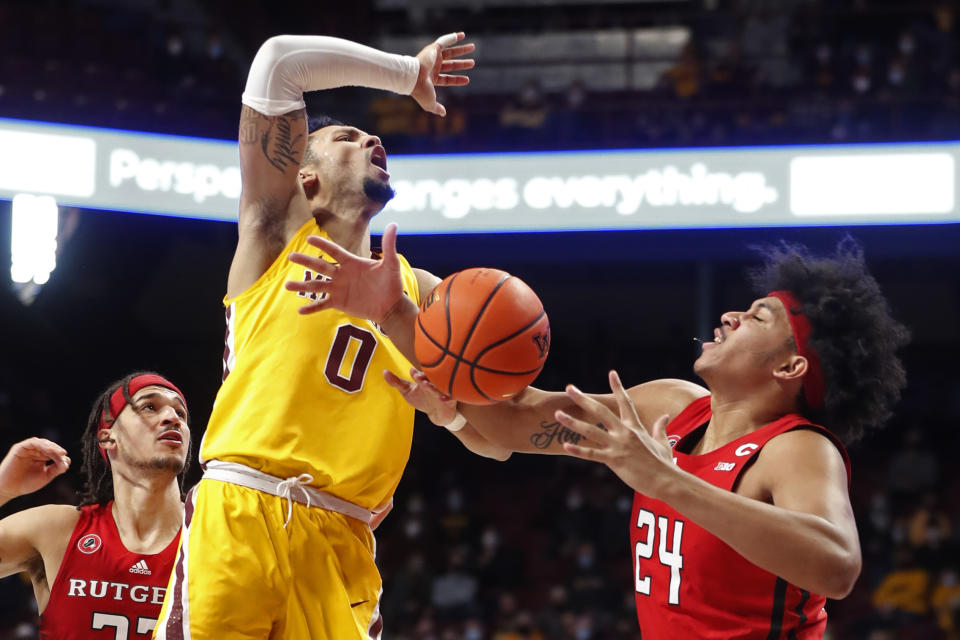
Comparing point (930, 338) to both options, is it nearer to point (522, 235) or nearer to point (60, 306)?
point (522, 235)

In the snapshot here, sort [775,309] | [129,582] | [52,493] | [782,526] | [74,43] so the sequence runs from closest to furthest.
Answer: [782,526] → [775,309] → [129,582] → [52,493] → [74,43]

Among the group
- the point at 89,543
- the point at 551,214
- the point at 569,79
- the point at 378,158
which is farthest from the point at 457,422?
the point at 569,79

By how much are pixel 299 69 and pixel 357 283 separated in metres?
0.78

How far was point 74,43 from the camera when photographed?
13.8 metres

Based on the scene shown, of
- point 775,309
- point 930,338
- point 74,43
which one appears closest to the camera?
point 775,309

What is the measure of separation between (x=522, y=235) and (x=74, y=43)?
6820mm

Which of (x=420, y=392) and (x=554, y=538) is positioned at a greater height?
(x=420, y=392)

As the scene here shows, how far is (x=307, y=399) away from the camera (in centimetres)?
306

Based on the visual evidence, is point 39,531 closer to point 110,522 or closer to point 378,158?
point 110,522

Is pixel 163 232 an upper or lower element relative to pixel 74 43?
lower

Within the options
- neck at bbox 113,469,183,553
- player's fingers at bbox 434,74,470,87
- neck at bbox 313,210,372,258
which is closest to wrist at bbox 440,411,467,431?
neck at bbox 313,210,372,258

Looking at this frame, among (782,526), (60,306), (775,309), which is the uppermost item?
(60,306)

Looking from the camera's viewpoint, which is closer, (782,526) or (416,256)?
(782,526)

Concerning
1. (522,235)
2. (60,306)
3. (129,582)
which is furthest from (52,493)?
(129,582)
